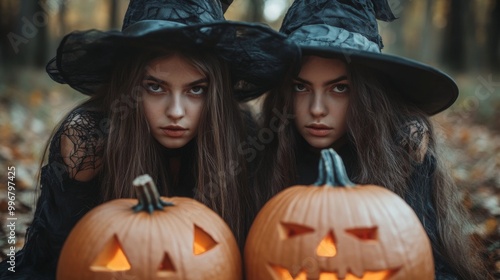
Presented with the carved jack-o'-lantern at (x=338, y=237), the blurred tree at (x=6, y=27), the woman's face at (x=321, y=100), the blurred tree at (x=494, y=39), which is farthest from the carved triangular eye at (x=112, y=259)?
the blurred tree at (x=494, y=39)

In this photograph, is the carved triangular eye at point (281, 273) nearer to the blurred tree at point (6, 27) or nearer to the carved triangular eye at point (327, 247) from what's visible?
the carved triangular eye at point (327, 247)

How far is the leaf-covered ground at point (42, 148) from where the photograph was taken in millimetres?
3621

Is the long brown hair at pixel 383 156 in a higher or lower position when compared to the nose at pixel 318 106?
lower

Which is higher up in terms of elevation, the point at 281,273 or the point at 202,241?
the point at 202,241

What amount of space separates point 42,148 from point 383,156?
502 cm

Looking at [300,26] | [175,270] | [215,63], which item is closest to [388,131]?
[300,26]

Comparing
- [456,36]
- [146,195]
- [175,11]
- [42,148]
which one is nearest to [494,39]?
[456,36]

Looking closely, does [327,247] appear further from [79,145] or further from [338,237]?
[79,145]

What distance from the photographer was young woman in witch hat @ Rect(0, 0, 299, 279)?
258 centimetres

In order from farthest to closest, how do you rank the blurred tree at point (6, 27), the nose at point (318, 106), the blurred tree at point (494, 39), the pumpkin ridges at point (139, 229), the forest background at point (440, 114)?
the blurred tree at point (494, 39), the blurred tree at point (6, 27), the forest background at point (440, 114), the nose at point (318, 106), the pumpkin ridges at point (139, 229)

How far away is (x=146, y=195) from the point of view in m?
2.07

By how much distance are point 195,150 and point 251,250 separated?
2.72 feet

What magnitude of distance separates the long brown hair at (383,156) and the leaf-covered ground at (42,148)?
0.35m

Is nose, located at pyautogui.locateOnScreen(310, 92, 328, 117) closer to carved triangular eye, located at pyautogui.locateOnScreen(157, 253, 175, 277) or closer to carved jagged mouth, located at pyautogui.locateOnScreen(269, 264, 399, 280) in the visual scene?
carved jagged mouth, located at pyautogui.locateOnScreen(269, 264, 399, 280)
